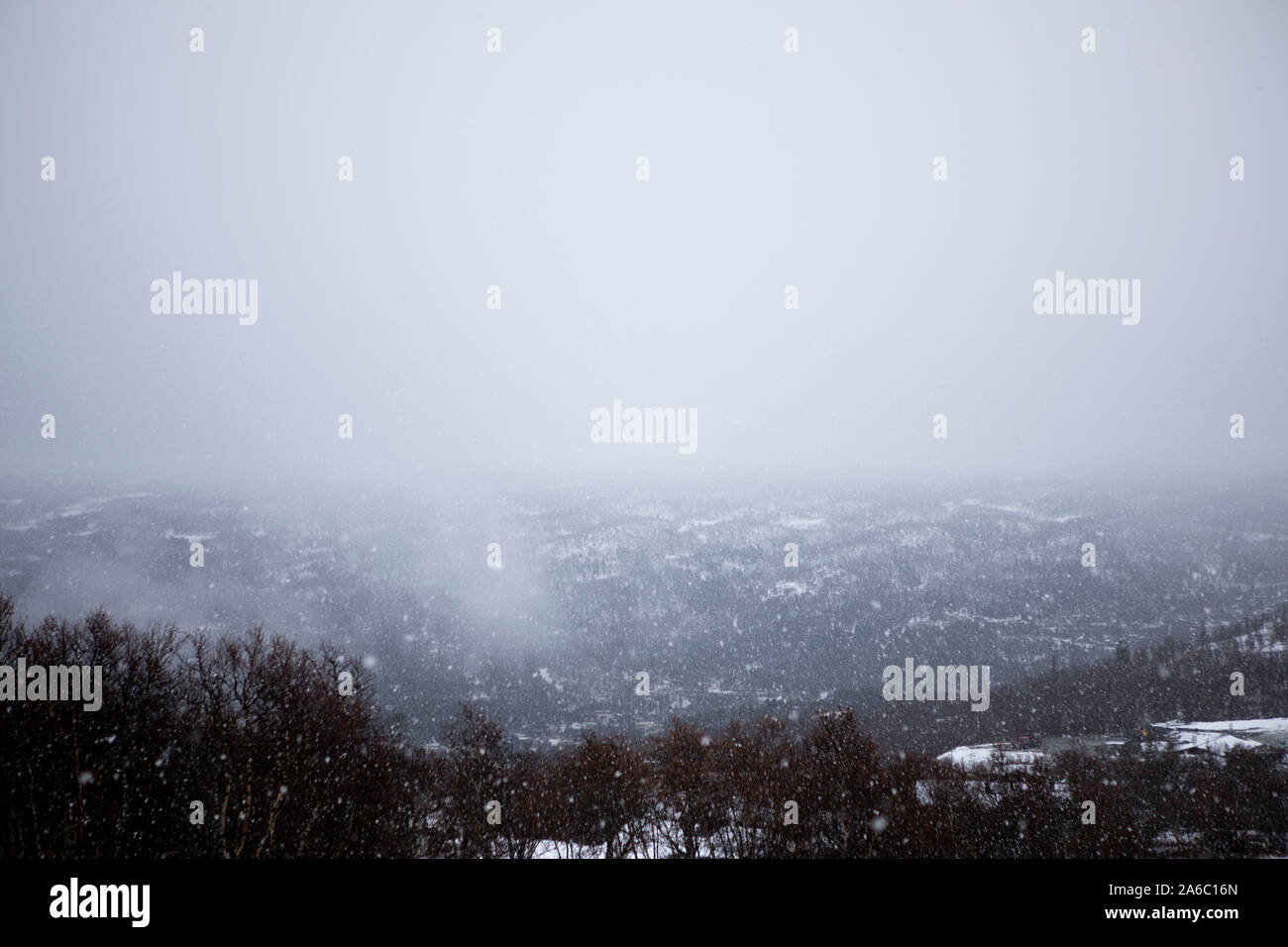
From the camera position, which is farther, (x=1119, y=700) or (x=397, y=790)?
(x=1119, y=700)

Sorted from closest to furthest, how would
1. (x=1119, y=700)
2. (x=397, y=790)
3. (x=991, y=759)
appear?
(x=397, y=790) → (x=991, y=759) → (x=1119, y=700)

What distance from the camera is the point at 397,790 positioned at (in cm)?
2883

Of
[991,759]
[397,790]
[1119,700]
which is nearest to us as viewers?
[397,790]

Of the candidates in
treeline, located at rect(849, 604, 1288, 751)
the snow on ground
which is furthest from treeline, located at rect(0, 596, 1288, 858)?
treeline, located at rect(849, 604, 1288, 751)

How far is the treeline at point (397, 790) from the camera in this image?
20.5 m

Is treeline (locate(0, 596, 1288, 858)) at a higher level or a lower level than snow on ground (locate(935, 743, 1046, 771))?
higher

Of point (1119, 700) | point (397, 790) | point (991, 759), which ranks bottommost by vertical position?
point (1119, 700)

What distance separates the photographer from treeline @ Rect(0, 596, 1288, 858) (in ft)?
67.4

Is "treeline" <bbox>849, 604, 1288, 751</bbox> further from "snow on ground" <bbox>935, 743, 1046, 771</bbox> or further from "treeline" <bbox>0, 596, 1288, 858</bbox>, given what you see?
"treeline" <bbox>0, 596, 1288, 858</bbox>

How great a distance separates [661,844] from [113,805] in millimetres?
24103

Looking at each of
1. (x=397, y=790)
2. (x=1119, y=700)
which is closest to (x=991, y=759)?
(x=397, y=790)

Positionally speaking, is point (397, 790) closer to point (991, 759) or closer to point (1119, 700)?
point (991, 759)
